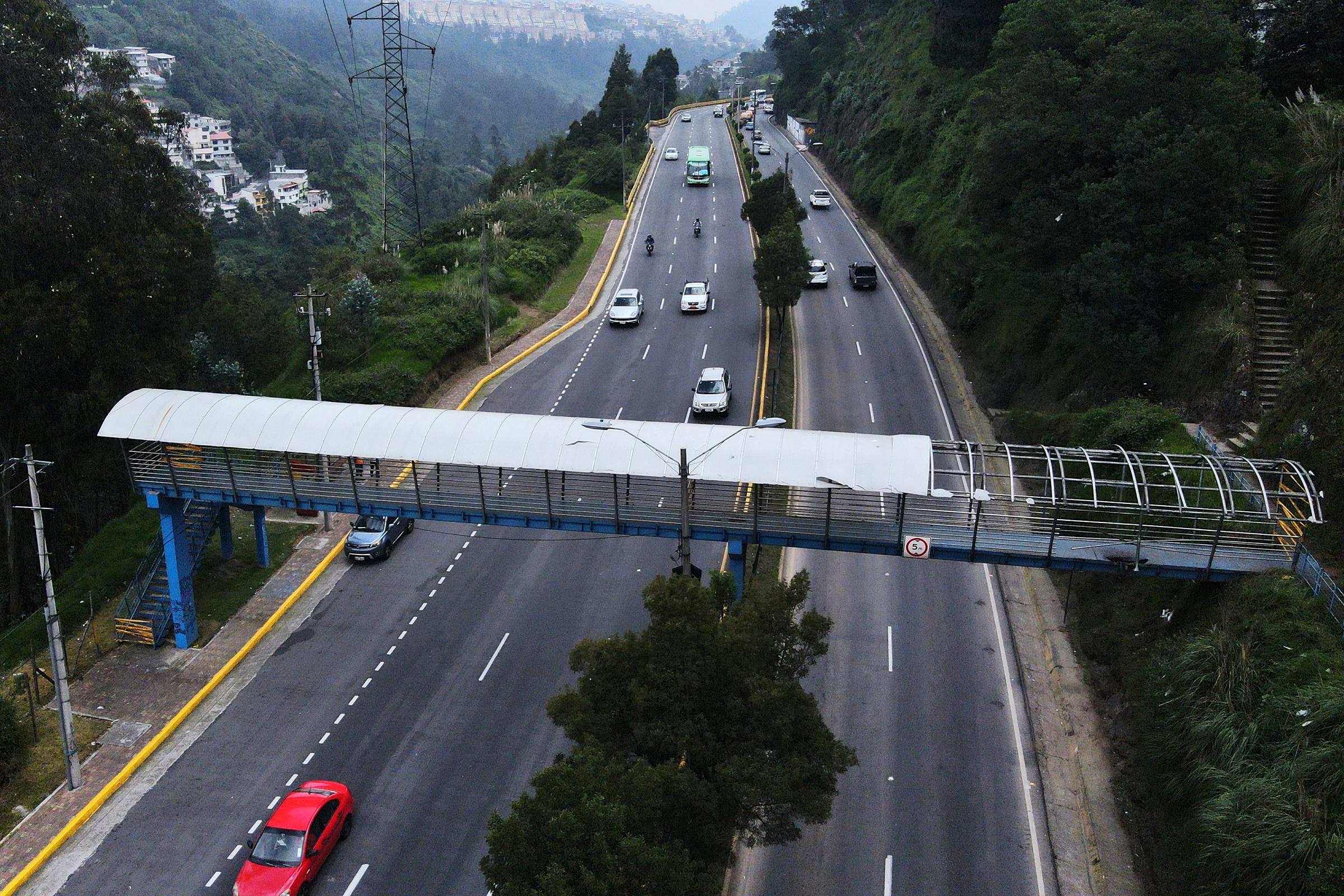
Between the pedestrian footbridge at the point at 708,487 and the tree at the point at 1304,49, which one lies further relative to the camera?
the tree at the point at 1304,49

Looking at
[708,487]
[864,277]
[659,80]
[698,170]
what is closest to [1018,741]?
[708,487]

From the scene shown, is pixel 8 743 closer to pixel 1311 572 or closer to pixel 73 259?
pixel 73 259

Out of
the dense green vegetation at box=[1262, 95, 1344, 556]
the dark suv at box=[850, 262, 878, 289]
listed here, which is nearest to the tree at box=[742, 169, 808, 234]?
the dark suv at box=[850, 262, 878, 289]

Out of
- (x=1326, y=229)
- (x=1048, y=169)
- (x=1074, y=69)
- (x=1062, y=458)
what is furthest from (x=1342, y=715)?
(x=1074, y=69)

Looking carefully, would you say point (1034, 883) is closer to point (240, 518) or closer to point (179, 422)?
point (179, 422)

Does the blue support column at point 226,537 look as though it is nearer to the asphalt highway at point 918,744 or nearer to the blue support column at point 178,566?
the blue support column at point 178,566

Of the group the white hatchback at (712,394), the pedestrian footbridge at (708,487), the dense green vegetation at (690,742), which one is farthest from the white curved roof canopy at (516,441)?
the white hatchback at (712,394)
